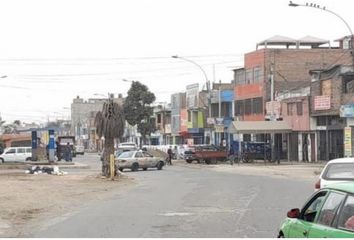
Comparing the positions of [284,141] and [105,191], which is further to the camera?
[284,141]

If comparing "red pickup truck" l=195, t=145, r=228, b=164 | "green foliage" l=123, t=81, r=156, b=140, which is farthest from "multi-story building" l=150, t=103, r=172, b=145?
"red pickup truck" l=195, t=145, r=228, b=164

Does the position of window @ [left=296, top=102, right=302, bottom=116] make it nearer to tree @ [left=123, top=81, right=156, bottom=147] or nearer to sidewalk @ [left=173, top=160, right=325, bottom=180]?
sidewalk @ [left=173, top=160, right=325, bottom=180]

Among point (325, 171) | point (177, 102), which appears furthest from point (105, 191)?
point (177, 102)

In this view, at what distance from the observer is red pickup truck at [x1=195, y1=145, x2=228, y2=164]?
5950 cm

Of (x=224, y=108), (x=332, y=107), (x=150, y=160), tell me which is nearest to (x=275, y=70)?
(x=224, y=108)

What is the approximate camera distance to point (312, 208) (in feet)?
28.0

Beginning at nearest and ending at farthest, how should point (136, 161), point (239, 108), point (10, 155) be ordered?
point (136, 161), point (10, 155), point (239, 108)

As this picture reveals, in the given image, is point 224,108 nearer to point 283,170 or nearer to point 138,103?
point 138,103

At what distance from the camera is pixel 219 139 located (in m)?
82.9

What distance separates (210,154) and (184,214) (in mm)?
41921

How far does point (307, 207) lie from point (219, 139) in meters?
74.4

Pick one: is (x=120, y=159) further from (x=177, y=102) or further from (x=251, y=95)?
(x=177, y=102)

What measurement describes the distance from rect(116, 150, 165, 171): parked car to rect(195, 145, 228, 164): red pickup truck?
942cm

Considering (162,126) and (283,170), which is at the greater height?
(162,126)
